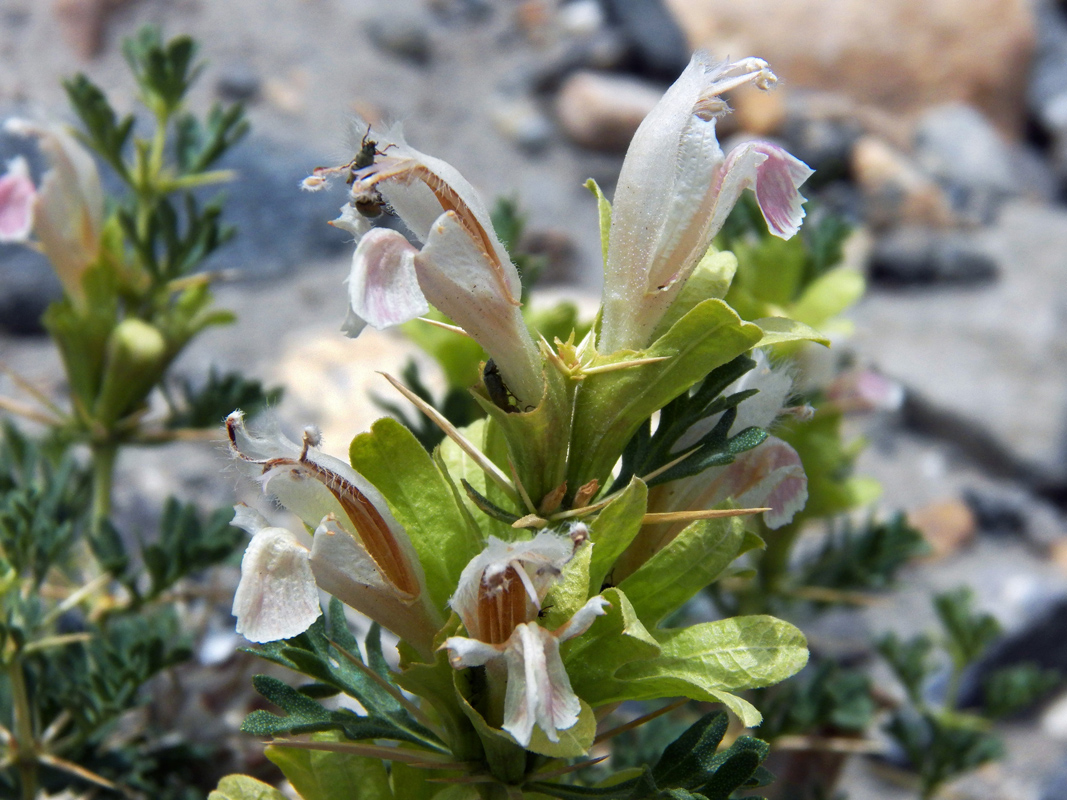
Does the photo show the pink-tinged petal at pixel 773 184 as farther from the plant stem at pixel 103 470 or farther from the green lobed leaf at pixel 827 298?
the plant stem at pixel 103 470

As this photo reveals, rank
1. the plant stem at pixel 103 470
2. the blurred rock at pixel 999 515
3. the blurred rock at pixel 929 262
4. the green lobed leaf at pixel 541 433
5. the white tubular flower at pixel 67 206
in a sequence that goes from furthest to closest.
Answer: the blurred rock at pixel 929 262
the blurred rock at pixel 999 515
the plant stem at pixel 103 470
the white tubular flower at pixel 67 206
the green lobed leaf at pixel 541 433

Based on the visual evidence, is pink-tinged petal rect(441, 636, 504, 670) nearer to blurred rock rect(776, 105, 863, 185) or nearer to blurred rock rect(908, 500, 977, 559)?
blurred rock rect(908, 500, 977, 559)

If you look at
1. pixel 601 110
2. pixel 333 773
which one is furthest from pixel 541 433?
pixel 601 110

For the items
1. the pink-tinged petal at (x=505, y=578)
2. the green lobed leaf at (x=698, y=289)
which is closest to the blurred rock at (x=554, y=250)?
the green lobed leaf at (x=698, y=289)

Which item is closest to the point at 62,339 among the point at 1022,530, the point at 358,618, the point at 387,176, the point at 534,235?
the point at 358,618

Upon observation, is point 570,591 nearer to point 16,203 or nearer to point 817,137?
point 16,203

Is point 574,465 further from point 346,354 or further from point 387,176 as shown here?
point 346,354
